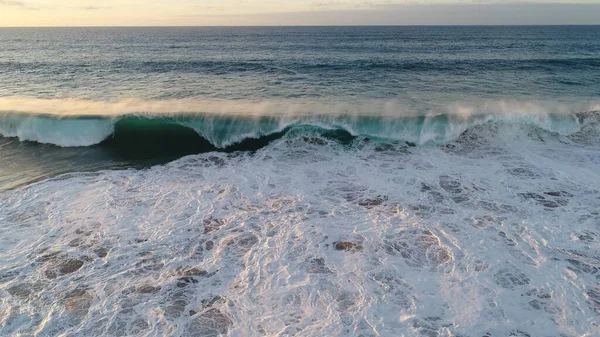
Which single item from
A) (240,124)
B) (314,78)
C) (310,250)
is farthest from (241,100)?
(310,250)

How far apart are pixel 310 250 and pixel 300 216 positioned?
3.79 feet

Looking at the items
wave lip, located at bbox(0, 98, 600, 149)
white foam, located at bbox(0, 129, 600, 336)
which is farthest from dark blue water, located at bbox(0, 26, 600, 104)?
white foam, located at bbox(0, 129, 600, 336)

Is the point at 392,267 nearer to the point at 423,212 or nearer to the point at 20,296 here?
the point at 423,212

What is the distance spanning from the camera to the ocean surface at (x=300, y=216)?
15.8ft

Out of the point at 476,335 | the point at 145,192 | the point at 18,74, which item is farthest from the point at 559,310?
the point at 18,74

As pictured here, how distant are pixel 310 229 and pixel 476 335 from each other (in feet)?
9.94

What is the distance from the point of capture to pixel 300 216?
7195 millimetres

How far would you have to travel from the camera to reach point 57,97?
16.4 meters

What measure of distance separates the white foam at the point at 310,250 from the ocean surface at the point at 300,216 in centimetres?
3

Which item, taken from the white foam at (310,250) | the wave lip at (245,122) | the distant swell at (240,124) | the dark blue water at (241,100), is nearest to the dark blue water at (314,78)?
the dark blue water at (241,100)

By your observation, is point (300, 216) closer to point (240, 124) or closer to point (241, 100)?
point (240, 124)

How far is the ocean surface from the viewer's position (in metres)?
4.83

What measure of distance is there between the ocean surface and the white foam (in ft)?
0.10

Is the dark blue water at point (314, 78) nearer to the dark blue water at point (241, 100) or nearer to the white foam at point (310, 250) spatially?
the dark blue water at point (241, 100)
